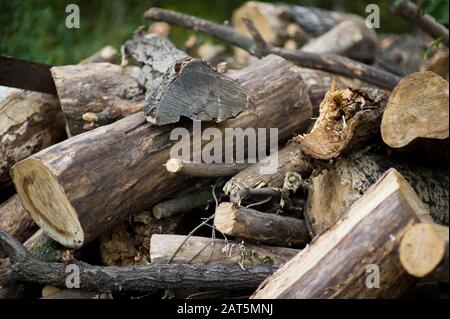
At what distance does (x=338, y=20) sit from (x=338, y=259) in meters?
3.75

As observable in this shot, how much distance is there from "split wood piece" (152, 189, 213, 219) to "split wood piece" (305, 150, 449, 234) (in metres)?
0.52

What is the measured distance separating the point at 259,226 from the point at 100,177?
76cm

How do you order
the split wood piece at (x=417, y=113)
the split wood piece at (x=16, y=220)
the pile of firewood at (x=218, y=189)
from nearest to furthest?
the pile of firewood at (x=218, y=189)
the split wood piece at (x=417, y=113)
the split wood piece at (x=16, y=220)

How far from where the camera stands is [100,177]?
10.2 ft

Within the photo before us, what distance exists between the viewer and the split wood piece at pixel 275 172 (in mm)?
3316

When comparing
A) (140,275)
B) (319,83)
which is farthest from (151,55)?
(140,275)

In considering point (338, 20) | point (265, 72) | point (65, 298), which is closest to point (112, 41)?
point (338, 20)

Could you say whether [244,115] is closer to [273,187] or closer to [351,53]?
[273,187]

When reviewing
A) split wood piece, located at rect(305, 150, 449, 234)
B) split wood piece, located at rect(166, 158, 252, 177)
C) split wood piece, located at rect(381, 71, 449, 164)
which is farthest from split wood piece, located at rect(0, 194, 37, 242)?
split wood piece, located at rect(381, 71, 449, 164)

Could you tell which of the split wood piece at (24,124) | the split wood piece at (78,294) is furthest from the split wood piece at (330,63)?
the split wood piece at (78,294)

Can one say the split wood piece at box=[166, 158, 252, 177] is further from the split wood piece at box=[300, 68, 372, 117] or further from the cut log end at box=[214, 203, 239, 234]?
the split wood piece at box=[300, 68, 372, 117]

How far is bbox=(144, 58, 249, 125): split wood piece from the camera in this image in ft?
10.6

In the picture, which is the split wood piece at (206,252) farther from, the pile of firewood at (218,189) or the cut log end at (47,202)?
the cut log end at (47,202)

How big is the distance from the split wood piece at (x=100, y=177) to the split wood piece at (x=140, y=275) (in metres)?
0.18
